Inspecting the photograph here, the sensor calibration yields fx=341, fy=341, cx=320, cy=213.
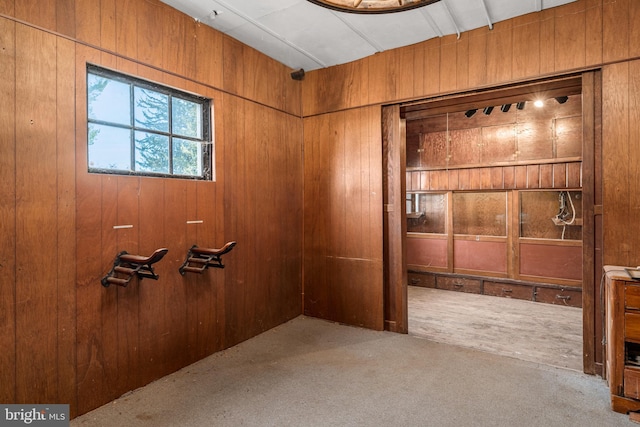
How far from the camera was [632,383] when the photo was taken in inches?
76.4

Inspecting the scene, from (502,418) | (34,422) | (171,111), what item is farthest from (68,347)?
(502,418)

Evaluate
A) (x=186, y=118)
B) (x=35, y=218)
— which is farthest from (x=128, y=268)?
(x=186, y=118)

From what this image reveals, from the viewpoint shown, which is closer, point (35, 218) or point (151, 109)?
point (35, 218)

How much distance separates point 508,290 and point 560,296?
1.93 ft

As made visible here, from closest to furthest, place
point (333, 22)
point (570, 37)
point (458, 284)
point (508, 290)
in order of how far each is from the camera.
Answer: point (570, 37), point (333, 22), point (508, 290), point (458, 284)

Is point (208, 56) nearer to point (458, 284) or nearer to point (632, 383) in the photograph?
point (632, 383)

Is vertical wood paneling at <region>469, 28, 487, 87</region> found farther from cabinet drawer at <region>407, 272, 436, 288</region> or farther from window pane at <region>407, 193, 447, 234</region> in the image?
cabinet drawer at <region>407, 272, 436, 288</region>

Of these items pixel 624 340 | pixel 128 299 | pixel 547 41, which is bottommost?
pixel 624 340

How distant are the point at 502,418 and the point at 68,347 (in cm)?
247

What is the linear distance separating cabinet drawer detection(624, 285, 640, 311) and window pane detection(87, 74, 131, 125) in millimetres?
3210

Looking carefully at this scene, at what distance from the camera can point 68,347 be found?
6.27 ft

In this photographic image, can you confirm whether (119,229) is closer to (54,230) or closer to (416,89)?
(54,230)

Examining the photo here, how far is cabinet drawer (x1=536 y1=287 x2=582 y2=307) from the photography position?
422cm

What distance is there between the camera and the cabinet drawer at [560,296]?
4223 mm
